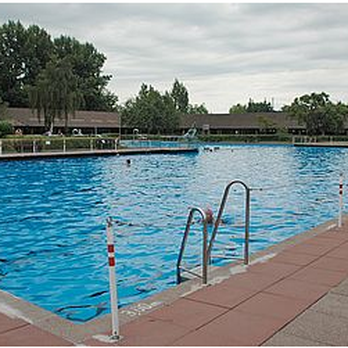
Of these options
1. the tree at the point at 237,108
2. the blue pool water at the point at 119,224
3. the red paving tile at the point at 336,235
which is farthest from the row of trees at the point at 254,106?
the red paving tile at the point at 336,235

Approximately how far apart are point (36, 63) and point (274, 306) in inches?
3120

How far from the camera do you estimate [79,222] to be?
11672 millimetres

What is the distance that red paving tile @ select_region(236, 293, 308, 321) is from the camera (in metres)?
4.43

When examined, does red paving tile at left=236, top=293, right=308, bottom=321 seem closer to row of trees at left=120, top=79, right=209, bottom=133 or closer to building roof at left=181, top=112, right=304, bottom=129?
row of trees at left=120, top=79, right=209, bottom=133

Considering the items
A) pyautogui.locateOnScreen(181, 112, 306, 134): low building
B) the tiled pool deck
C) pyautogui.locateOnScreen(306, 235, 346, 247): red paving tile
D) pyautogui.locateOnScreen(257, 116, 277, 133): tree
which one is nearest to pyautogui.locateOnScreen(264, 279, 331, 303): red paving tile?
the tiled pool deck

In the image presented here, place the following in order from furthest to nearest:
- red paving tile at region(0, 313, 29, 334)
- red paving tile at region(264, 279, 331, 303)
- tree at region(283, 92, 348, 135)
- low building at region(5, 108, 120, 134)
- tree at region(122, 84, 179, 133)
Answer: tree at region(122, 84, 179, 133), tree at region(283, 92, 348, 135), low building at region(5, 108, 120, 134), red paving tile at region(264, 279, 331, 303), red paving tile at region(0, 313, 29, 334)

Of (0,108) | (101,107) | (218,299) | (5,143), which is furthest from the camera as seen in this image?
(101,107)

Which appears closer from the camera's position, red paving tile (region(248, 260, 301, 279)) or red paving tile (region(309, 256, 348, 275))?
red paving tile (region(248, 260, 301, 279))

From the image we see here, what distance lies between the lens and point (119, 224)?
31.1 ft

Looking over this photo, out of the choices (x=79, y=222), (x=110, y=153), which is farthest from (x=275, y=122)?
(x=79, y=222)

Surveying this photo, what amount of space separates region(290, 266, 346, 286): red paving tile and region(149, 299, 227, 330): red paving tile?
1.44m

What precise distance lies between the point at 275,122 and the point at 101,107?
1155 inches

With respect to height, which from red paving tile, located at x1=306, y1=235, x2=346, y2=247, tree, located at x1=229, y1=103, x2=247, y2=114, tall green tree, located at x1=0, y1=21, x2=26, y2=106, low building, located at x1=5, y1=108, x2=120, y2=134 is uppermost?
tall green tree, located at x1=0, y1=21, x2=26, y2=106

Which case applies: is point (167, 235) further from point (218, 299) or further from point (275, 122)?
point (275, 122)
